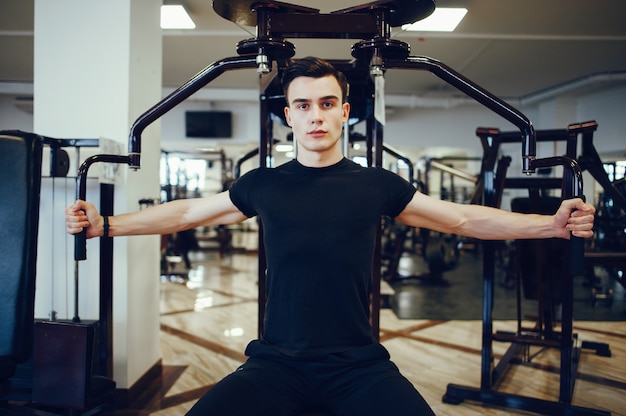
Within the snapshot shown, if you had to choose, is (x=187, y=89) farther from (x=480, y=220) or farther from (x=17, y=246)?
(x=480, y=220)

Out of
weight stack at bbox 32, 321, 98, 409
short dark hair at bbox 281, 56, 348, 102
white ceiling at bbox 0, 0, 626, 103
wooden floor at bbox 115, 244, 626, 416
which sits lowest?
wooden floor at bbox 115, 244, 626, 416

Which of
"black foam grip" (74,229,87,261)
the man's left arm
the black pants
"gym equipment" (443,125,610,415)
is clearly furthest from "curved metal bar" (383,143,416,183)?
"black foam grip" (74,229,87,261)

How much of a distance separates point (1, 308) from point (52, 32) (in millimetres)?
1546

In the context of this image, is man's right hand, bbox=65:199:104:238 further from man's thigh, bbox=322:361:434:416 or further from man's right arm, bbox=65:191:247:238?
man's thigh, bbox=322:361:434:416

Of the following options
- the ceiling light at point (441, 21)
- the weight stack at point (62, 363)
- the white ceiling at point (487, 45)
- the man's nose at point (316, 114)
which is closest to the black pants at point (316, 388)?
the man's nose at point (316, 114)

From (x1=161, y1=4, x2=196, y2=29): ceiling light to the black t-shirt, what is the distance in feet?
10.3

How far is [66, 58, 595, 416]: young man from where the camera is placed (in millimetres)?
1146

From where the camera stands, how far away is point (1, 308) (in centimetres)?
121

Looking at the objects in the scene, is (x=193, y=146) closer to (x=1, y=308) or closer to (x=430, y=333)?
(x=430, y=333)

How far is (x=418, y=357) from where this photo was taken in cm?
303

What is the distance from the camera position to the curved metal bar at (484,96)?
4.16 feet

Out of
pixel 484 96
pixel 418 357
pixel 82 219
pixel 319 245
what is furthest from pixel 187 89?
pixel 418 357

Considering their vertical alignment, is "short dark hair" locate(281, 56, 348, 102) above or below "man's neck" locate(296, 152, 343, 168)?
above

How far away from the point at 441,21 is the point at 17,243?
4.06 meters
